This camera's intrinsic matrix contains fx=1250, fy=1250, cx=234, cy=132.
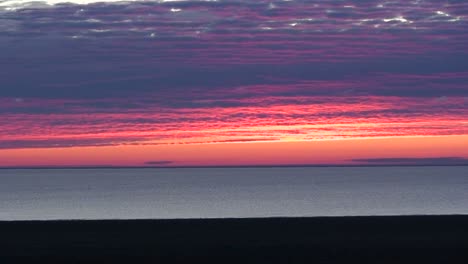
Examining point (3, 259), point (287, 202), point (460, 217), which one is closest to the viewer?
point (3, 259)

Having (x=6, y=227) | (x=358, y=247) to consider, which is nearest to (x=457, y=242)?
(x=358, y=247)

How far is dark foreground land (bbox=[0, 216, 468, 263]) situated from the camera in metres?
28.6

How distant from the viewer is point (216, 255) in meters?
29.2

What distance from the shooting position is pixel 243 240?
108 ft

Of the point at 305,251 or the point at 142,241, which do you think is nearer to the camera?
the point at 305,251

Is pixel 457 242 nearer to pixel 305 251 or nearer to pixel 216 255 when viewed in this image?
pixel 305 251

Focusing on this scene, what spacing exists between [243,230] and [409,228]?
4.86 metres

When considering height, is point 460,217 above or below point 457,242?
above

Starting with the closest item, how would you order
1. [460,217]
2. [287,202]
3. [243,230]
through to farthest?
[243,230] → [460,217] → [287,202]

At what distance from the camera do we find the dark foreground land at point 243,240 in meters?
28.6

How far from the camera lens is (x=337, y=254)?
29438 millimetres

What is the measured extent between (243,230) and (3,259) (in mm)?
9388

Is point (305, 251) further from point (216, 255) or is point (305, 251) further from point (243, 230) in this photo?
point (243, 230)

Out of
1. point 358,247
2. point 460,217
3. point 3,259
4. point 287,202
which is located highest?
point 287,202
